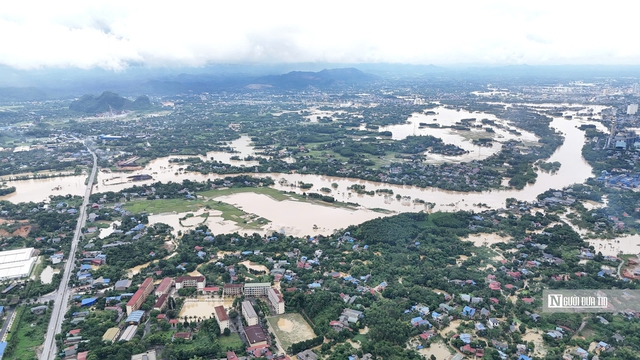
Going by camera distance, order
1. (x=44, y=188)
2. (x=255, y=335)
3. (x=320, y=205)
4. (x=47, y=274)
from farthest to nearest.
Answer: (x=44, y=188), (x=320, y=205), (x=47, y=274), (x=255, y=335)

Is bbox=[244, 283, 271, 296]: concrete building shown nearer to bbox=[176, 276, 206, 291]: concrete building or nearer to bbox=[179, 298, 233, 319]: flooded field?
bbox=[179, 298, 233, 319]: flooded field

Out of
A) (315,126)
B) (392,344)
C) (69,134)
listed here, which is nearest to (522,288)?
(392,344)

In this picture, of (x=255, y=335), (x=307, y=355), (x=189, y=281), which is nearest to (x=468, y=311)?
(x=307, y=355)

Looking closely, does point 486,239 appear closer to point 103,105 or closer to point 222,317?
point 222,317

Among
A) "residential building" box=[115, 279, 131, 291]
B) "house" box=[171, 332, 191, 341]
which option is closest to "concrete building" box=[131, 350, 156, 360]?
"house" box=[171, 332, 191, 341]

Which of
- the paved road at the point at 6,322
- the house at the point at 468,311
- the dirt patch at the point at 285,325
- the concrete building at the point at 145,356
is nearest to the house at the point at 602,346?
the house at the point at 468,311

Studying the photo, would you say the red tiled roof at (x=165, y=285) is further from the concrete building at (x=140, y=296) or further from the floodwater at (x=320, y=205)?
the floodwater at (x=320, y=205)

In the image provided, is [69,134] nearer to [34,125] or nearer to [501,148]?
[34,125]
